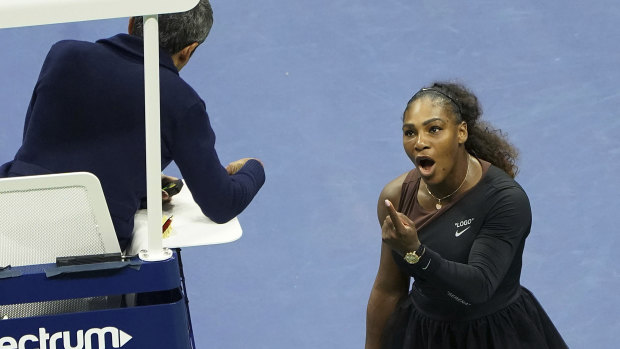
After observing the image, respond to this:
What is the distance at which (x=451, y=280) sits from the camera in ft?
10.8

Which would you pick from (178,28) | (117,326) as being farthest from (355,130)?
(117,326)

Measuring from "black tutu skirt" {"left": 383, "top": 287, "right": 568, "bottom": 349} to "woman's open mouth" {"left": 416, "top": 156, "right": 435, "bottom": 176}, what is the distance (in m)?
0.57

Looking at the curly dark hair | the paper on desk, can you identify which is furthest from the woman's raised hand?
the curly dark hair

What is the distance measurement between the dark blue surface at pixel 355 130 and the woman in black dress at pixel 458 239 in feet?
5.31

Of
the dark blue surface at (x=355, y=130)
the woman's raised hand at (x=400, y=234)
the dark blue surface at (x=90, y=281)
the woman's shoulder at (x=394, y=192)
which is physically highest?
the dark blue surface at (x=355, y=130)

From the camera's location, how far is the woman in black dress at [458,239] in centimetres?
343

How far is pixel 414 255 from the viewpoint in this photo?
3.21m

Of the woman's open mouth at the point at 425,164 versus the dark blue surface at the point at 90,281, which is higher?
the woman's open mouth at the point at 425,164

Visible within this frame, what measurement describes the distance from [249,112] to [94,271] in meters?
4.31

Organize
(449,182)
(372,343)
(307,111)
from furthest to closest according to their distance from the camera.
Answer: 1. (307,111)
2. (372,343)
3. (449,182)

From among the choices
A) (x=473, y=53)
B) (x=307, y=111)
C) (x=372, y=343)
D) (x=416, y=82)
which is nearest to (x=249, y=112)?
(x=307, y=111)

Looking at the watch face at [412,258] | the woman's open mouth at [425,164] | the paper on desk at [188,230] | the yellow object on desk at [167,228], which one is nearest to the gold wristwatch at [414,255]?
the watch face at [412,258]

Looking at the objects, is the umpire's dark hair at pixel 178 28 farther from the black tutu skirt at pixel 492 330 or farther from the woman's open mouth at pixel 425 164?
the black tutu skirt at pixel 492 330

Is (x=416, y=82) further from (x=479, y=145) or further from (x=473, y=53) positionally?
(x=479, y=145)
